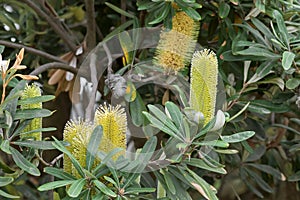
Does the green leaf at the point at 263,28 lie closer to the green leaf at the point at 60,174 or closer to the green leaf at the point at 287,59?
the green leaf at the point at 287,59

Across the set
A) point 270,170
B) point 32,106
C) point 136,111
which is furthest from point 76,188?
point 270,170

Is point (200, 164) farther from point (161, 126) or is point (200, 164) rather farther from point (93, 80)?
point (93, 80)

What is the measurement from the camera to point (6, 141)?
1.88 feet

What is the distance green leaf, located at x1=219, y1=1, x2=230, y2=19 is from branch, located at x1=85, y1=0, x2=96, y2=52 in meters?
0.24

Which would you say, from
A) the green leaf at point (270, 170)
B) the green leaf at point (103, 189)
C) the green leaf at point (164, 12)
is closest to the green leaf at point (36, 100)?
the green leaf at point (103, 189)

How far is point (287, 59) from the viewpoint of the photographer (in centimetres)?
72

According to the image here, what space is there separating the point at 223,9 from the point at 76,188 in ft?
1.38

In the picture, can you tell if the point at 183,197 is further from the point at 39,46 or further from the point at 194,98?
the point at 39,46

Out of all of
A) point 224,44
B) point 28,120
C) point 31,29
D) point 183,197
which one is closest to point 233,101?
point 224,44

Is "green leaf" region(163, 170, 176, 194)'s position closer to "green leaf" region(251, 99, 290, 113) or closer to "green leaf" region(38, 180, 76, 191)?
"green leaf" region(38, 180, 76, 191)

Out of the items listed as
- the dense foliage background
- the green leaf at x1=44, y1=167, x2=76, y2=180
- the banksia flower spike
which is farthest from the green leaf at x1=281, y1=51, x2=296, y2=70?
the green leaf at x1=44, y1=167, x2=76, y2=180

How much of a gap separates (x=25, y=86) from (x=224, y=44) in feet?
1.28

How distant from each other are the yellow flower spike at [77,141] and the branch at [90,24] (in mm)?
383

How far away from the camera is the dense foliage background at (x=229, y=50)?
2.56ft
